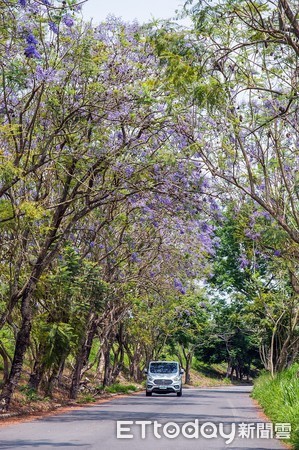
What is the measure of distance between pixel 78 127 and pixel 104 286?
26.9ft

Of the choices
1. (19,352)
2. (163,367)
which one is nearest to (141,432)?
(19,352)

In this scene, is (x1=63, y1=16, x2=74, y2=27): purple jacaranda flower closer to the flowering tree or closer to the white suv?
the flowering tree

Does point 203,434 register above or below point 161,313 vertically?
below

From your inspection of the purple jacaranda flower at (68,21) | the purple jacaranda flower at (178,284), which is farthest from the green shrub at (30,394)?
the purple jacaranda flower at (68,21)

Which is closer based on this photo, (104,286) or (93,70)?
(93,70)

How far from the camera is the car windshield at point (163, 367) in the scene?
38000mm

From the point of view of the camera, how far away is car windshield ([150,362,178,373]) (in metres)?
38.0

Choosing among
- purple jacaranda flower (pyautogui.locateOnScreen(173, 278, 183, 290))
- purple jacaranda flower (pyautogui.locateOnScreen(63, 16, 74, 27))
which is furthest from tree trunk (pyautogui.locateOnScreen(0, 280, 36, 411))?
purple jacaranda flower (pyautogui.locateOnScreen(173, 278, 183, 290))

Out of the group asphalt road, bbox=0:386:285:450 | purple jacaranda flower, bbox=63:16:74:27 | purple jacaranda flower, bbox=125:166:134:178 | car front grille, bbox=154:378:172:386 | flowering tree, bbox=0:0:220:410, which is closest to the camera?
asphalt road, bbox=0:386:285:450

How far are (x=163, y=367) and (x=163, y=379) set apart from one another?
105cm

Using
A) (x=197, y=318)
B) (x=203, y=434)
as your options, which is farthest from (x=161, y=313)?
(x=203, y=434)

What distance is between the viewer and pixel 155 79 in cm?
1859

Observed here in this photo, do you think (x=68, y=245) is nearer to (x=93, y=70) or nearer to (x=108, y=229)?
(x=108, y=229)

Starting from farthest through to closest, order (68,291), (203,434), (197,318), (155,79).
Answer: (197,318), (68,291), (155,79), (203,434)
